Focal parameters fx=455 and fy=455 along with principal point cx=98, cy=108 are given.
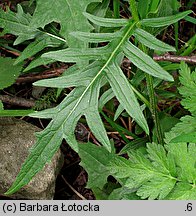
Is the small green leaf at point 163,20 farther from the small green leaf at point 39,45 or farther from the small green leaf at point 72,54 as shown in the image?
the small green leaf at point 39,45

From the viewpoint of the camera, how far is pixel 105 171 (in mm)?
2248

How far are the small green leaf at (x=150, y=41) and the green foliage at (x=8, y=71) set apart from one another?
2.61 ft

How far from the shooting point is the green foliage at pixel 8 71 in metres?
2.32

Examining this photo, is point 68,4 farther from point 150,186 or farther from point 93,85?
point 150,186

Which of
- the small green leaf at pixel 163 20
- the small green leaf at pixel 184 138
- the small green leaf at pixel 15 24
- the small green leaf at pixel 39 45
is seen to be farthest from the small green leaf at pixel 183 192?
the small green leaf at pixel 15 24

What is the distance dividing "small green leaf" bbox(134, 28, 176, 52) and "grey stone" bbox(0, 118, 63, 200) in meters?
0.85

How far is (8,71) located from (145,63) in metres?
0.89

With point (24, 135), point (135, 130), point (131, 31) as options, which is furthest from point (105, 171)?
point (131, 31)

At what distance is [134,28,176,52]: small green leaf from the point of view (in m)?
1.74

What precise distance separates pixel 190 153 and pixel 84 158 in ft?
2.04

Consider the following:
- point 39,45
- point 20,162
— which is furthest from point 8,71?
point 20,162

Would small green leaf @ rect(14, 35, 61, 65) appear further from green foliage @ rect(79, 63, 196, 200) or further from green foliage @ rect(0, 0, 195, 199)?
green foliage @ rect(79, 63, 196, 200)

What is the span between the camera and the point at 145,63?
1730mm

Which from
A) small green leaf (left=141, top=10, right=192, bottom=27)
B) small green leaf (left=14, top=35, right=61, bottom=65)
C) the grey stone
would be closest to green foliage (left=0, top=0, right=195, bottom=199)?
small green leaf (left=141, top=10, right=192, bottom=27)
